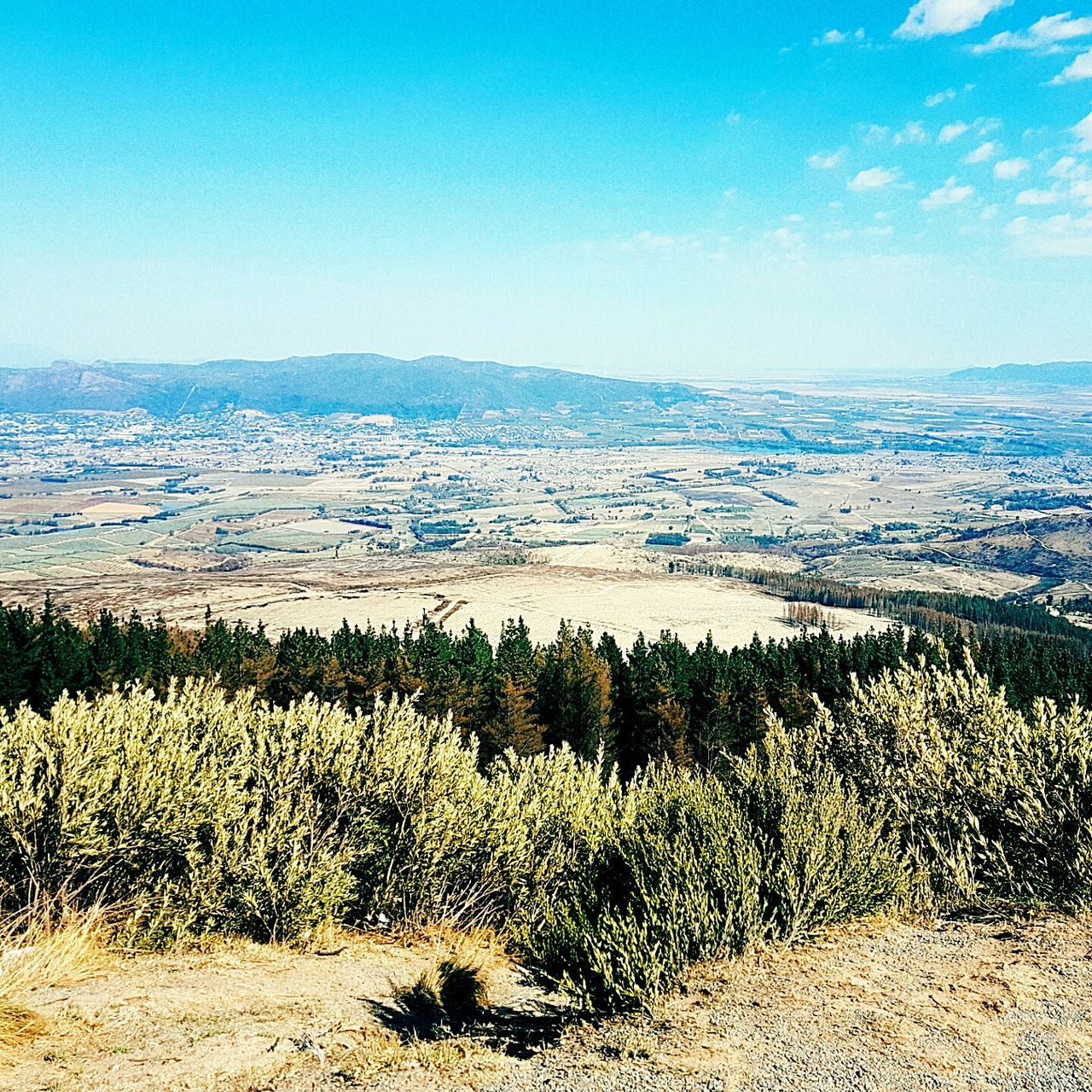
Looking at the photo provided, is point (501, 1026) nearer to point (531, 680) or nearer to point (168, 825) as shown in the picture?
point (168, 825)

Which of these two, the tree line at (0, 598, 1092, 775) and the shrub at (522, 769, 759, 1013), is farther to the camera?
the tree line at (0, 598, 1092, 775)

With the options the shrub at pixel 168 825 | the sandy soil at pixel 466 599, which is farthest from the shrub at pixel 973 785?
the sandy soil at pixel 466 599

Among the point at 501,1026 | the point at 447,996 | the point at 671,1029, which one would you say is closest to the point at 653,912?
the point at 671,1029

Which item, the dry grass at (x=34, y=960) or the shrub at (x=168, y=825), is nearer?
the dry grass at (x=34, y=960)

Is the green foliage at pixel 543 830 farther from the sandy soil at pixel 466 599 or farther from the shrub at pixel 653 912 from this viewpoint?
the sandy soil at pixel 466 599

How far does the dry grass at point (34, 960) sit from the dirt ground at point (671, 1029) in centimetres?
29

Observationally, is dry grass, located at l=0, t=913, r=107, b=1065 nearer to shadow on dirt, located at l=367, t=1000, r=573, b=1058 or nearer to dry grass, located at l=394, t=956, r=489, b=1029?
shadow on dirt, located at l=367, t=1000, r=573, b=1058

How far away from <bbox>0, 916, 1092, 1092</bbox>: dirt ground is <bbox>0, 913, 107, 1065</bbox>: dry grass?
0.94ft

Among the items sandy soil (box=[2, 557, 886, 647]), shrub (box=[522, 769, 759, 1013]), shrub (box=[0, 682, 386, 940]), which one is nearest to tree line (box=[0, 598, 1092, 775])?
shrub (box=[0, 682, 386, 940])

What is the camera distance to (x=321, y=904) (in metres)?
19.2

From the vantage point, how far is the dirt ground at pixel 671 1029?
40.5 feet

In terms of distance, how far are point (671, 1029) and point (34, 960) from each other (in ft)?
39.8

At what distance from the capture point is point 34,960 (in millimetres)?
15609

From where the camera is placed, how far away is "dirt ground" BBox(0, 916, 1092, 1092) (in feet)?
40.5
